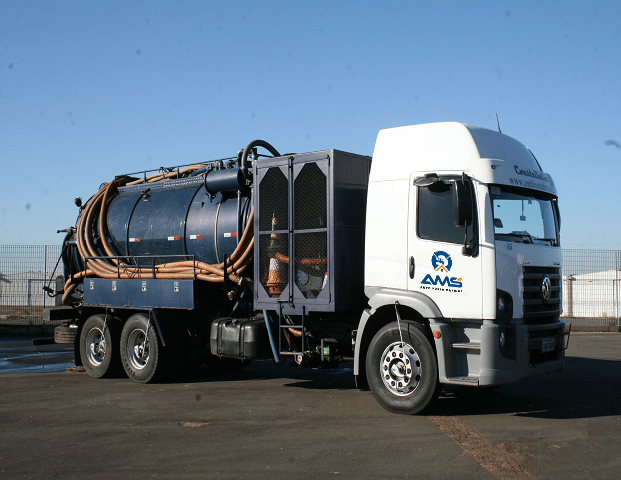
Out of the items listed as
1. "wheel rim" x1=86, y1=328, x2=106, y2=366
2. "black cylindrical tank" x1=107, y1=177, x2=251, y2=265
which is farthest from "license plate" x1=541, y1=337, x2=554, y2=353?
"wheel rim" x1=86, y1=328, x2=106, y2=366

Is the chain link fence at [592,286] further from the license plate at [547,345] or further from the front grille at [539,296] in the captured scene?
the license plate at [547,345]

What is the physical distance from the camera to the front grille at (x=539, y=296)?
7.45 meters

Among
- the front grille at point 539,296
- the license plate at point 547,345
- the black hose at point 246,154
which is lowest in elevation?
the license plate at point 547,345

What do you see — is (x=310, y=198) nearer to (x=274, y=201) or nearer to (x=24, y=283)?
(x=274, y=201)

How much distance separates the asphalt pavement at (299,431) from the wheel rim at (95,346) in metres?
0.96

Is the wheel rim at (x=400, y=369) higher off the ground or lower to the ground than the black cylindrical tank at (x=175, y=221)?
lower

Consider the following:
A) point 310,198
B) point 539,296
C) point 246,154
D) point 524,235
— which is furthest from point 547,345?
point 246,154

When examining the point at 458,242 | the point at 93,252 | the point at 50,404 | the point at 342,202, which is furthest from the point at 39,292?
the point at 458,242

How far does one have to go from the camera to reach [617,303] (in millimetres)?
22469

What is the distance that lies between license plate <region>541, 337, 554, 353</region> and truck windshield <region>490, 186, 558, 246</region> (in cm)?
115

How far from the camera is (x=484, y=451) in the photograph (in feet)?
19.5

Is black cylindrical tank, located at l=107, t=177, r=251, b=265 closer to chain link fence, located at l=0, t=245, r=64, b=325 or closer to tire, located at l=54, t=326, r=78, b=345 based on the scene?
tire, located at l=54, t=326, r=78, b=345

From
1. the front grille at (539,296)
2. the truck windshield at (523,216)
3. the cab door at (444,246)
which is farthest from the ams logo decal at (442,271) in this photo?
the front grille at (539,296)

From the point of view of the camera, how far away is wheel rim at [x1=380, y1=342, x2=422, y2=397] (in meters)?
7.62
